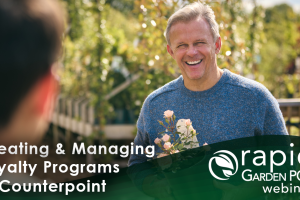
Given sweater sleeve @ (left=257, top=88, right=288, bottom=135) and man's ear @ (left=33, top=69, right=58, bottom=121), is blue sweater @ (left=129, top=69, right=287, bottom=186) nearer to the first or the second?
sweater sleeve @ (left=257, top=88, right=288, bottom=135)

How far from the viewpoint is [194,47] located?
5.47ft

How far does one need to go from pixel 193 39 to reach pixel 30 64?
124cm

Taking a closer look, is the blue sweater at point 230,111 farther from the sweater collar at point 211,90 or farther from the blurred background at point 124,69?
the blurred background at point 124,69

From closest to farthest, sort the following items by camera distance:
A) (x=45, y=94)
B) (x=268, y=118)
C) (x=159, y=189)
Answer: (x=45, y=94) → (x=159, y=189) → (x=268, y=118)

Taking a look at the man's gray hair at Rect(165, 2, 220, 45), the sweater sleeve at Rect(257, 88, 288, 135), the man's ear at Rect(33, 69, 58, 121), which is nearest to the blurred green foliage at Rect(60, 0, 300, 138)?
the man's gray hair at Rect(165, 2, 220, 45)

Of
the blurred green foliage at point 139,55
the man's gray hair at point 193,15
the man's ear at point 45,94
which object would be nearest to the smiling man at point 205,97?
the man's gray hair at point 193,15

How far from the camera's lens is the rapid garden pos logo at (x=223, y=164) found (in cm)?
142

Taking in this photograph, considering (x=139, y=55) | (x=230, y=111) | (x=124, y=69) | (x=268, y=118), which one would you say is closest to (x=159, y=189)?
(x=230, y=111)

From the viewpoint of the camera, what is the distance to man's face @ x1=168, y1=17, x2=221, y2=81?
5.38 ft

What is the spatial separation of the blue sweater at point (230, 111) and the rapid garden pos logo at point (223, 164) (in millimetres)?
85

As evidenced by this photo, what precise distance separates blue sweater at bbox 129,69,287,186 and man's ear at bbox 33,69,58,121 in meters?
1.12

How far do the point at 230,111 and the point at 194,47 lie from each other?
375mm

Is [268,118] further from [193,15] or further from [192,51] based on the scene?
[193,15]

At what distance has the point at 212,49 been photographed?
169 centimetres
